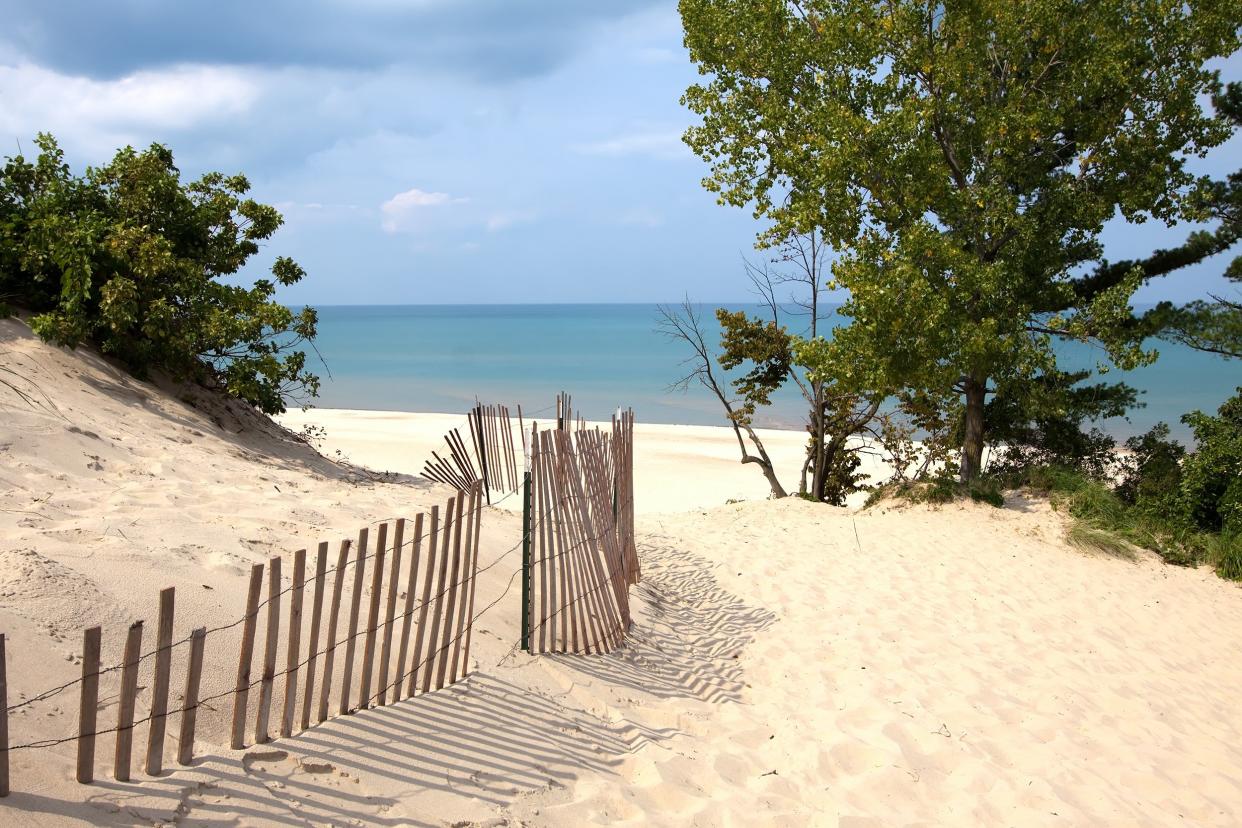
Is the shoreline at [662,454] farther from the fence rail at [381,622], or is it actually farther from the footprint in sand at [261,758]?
the footprint in sand at [261,758]

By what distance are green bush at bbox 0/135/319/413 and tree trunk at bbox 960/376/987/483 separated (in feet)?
29.6

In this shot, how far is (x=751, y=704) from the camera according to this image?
5621 mm

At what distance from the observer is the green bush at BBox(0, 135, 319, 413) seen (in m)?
8.56

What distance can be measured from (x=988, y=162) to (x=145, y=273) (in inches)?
408

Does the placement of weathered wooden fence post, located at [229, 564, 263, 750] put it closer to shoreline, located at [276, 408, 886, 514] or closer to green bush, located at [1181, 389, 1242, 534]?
shoreline, located at [276, 408, 886, 514]

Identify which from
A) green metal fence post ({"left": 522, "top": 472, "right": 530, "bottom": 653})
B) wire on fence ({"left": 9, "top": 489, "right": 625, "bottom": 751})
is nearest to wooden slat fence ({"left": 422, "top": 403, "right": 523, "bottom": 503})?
wire on fence ({"left": 9, "top": 489, "right": 625, "bottom": 751})

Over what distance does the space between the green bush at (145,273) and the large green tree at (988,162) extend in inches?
287

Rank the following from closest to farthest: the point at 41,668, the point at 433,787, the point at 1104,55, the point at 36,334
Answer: the point at 41,668, the point at 433,787, the point at 36,334, the point at 1104,55

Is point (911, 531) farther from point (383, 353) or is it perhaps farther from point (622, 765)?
point (383, 353)

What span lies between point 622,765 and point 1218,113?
38.8 feet

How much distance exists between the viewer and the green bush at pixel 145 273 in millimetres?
8562

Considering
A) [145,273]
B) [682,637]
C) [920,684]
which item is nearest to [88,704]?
[682,637]

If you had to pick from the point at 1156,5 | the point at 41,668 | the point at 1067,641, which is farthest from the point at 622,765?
the point at 1156,5

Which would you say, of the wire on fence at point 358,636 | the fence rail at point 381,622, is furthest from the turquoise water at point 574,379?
the wire on fence at point 358,636
